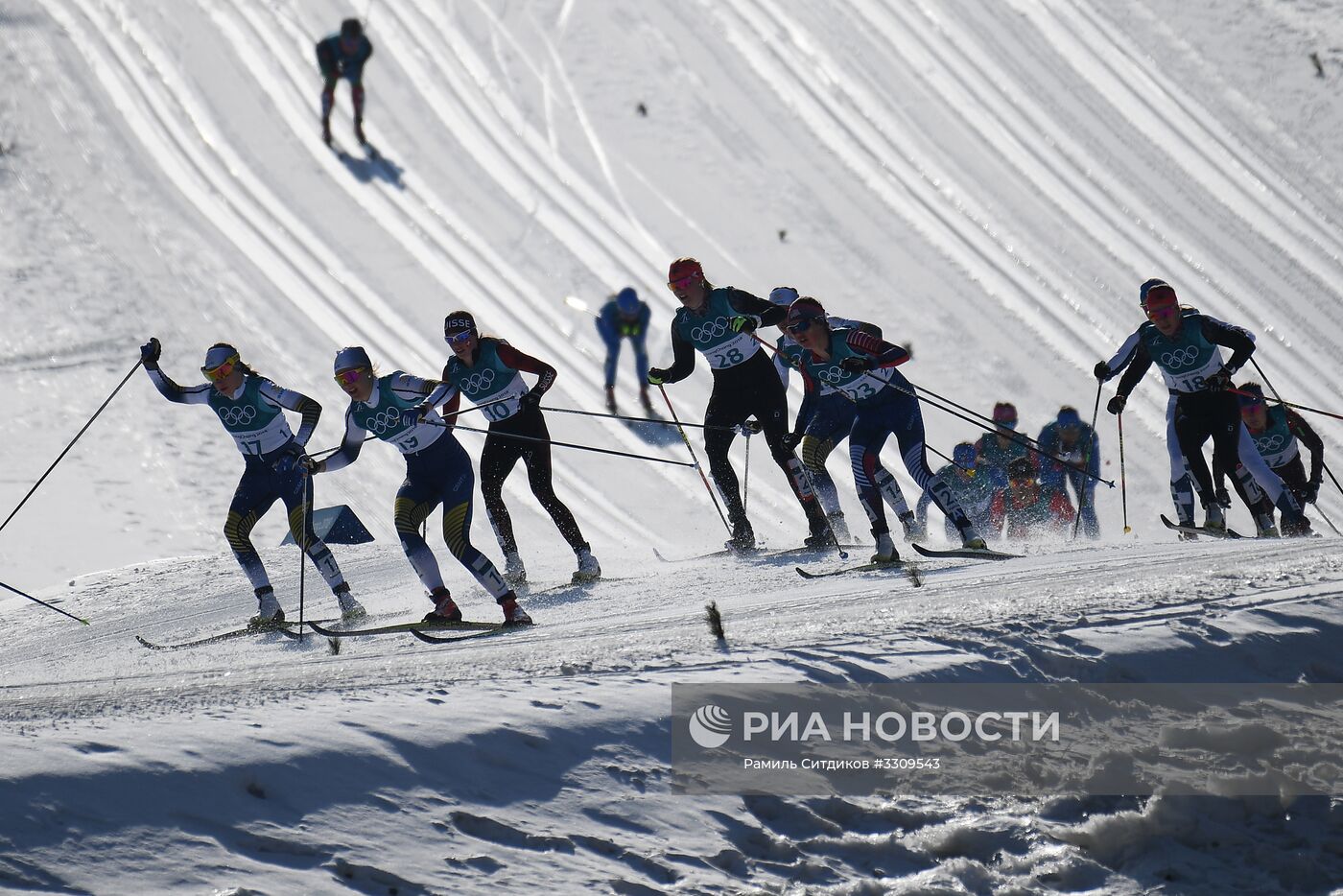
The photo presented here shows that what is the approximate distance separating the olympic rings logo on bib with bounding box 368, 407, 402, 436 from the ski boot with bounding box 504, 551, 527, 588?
59.4 inches

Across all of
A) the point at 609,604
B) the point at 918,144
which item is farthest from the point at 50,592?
the point at 918,144

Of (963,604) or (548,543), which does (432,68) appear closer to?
(548,543)

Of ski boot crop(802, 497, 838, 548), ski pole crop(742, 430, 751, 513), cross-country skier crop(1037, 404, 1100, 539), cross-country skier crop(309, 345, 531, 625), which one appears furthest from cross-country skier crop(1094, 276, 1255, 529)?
cross-country skier crop(309, 345, 531, 625)

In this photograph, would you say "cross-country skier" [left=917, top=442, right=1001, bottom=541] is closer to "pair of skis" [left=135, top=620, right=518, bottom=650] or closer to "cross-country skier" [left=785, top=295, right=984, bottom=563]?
"cross-country skier" [left=785, top=295, right=984, bottom=563]

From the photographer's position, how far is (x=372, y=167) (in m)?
20.7

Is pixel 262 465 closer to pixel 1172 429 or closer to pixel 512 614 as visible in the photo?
pixel 512 614

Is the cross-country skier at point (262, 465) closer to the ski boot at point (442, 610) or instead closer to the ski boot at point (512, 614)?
the ski boot at point (442, 610)

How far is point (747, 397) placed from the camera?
32.8 feet

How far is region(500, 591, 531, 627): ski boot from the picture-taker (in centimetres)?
835

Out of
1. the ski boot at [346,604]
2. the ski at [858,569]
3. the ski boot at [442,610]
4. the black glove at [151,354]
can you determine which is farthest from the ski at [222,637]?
the ski at [858,569]

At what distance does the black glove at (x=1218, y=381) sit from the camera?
957cm

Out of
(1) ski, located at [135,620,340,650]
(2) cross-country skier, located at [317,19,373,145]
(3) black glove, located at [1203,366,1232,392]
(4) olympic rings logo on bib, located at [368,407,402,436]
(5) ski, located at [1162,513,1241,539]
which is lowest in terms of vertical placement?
(1) ski, located at [135,620,340,650]

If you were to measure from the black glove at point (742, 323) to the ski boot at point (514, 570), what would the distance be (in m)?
2.03

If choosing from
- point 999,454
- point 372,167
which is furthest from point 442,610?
point 372,167
